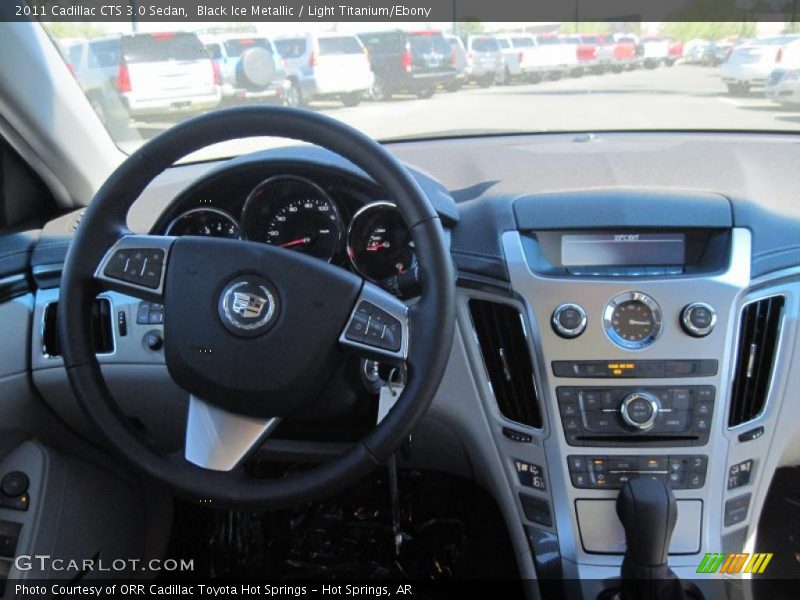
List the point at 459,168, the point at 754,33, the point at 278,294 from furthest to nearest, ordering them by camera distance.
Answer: the point at 459,168
the point at 754,33
the point at 278,294

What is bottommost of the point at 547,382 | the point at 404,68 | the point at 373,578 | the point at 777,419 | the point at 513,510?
the point at 373,578

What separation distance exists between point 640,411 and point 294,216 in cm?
98

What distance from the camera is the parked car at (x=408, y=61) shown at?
2.35 metres

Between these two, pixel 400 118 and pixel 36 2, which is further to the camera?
pixel 400 118

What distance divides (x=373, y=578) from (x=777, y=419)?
4.26ft

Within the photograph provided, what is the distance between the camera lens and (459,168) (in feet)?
8.48

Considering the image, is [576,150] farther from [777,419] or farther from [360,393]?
[360,393]

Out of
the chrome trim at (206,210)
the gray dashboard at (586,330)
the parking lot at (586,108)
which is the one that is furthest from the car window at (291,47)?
the chrome trim at (206,210)

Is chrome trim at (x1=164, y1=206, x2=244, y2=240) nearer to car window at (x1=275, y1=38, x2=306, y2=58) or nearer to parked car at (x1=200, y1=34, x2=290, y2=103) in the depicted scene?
parked car at (x1=200, y1=34, x2=290, y2=103)

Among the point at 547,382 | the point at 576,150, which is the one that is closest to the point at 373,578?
the point at 547,382

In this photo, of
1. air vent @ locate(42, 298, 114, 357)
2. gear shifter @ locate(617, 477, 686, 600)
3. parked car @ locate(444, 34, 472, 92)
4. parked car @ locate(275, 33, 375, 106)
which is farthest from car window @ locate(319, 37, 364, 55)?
gear shifter @ locate(617, 477, 686, 600)

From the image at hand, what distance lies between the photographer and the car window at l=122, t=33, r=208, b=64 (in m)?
2.37

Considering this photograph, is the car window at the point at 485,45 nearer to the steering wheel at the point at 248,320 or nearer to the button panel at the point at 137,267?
the steering wheel at the point at 248,320

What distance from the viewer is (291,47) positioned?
7.80 ft
